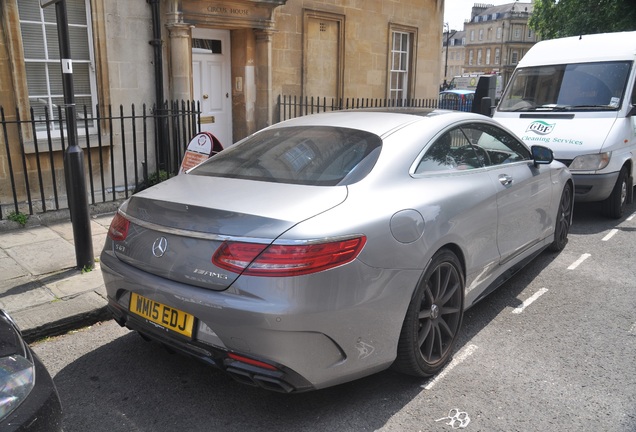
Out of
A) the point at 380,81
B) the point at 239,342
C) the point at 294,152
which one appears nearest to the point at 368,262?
the point at 239,342

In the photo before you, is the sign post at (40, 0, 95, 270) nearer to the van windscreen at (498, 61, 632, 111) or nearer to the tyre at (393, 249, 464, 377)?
the tyre at (393, 249, 464, 377)

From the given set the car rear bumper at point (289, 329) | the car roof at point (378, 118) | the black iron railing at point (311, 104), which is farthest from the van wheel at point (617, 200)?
the car rear bumper at point (289, 329)

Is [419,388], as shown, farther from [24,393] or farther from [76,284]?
[76,284]

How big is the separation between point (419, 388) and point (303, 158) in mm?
→ 1602

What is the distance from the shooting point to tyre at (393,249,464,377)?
10.2 feet

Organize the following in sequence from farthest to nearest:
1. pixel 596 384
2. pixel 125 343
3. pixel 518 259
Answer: pixel 518 259
pixel 125 343
pixel 596 384

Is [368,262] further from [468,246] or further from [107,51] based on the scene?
[107,51]

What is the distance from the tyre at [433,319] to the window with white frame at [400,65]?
1052cm

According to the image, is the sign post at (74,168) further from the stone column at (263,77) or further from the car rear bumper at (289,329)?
the stone column at (263,77)

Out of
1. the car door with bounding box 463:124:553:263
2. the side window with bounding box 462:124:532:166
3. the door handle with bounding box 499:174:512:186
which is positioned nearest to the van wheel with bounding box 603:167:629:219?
the car door with bounding box 463:124:553:263

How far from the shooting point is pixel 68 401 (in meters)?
3.16

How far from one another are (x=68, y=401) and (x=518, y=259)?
3543 mm

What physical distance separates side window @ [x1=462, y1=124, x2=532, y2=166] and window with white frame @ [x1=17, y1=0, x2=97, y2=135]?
17.4 ft

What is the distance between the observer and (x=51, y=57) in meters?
7.30
